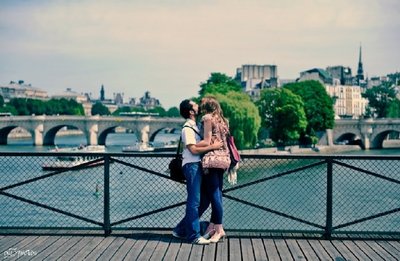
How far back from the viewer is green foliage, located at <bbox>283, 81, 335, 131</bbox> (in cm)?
6241

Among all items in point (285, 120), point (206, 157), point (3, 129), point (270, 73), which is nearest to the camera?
point (206, 157)

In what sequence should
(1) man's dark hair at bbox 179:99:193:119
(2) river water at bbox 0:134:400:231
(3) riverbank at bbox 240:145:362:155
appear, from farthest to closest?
(3) riverbank at bbox 240:145:362:155 → (2) river water at bbox 0:134:400:231 → (1) man's dark hair at bbox 179:99:193:119

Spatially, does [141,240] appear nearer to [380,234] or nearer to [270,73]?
[380,234]

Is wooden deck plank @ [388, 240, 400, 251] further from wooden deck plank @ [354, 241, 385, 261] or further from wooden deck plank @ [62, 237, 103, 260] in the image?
wooden deck plank @ [62, 237, 103, 260]

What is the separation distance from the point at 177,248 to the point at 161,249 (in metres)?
0.18

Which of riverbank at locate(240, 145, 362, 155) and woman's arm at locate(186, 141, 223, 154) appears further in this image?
riverbank at locate(240, 145, 362, 155)

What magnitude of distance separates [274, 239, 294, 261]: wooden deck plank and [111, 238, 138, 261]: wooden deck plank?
161 cm

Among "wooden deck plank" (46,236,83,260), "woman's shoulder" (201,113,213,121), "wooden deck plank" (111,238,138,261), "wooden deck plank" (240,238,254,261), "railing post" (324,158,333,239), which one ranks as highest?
"woman's shoulder" (201,113,213,121)

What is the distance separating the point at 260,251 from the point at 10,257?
102 inches

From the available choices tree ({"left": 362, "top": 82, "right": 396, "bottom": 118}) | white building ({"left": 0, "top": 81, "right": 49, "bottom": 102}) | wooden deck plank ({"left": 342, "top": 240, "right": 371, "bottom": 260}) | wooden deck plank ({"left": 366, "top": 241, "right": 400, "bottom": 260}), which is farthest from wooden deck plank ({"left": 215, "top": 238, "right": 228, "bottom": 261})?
white building ({"left": 0, "top": 81, "right": 49, "bottom": 102})

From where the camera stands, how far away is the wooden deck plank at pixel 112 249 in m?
6.41

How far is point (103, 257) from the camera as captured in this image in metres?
6.41

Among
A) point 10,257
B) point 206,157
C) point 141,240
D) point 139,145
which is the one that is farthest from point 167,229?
point 139,145

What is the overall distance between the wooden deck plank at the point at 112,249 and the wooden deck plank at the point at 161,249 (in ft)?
1.43
